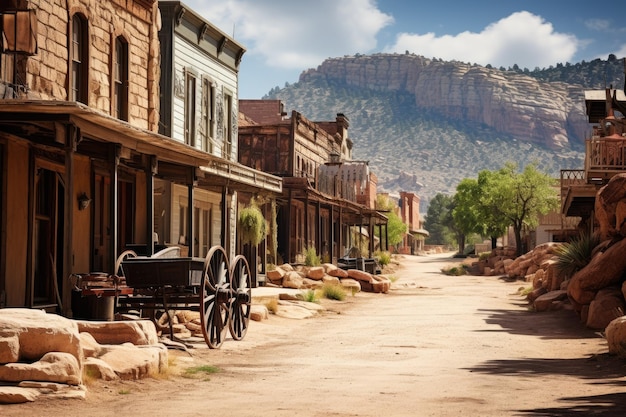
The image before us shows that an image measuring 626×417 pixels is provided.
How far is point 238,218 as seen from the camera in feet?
99.5

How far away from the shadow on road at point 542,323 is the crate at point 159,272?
7865mm

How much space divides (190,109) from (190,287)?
494 inches

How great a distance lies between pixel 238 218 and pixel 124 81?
422 inches

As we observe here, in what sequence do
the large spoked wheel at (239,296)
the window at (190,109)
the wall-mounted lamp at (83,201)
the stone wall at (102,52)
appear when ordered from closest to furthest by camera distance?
the large spoked wheel at (239,296)
the stone wall at (102,52)
the wall-mounted lamp at (83,201)
the window at (190,109)

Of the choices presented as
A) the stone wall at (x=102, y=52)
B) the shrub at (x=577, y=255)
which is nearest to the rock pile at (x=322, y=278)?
the shrub at (x=577, y=255)

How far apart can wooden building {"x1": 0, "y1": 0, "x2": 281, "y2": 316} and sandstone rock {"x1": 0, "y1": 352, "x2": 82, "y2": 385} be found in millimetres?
3258

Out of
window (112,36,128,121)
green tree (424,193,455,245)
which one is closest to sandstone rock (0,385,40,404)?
window (112,36,128,121)

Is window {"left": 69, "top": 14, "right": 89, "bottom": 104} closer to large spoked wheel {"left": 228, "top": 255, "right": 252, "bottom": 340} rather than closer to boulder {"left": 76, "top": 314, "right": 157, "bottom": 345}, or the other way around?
large spoked wheel {"left": 228, "top": 255, "right": 252, "bottom": 340}

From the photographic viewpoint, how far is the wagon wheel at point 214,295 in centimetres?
→ 1416

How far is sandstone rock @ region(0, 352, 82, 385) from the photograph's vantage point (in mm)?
9094

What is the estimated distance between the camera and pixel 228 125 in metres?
29.3

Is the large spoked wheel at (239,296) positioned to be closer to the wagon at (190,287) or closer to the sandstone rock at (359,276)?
the wagon at (190,287)

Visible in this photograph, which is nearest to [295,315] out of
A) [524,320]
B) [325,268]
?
[524,320]

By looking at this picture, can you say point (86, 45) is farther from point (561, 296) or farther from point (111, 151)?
point (561, 296)
